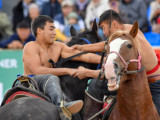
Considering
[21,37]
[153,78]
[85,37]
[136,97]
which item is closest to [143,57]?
[153,78]

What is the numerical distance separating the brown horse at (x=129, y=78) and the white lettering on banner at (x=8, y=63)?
4569 millimetres

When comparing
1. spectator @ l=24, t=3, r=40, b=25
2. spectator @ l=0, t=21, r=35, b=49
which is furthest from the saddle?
spectator @ l=24, t=3, r=40, b=25

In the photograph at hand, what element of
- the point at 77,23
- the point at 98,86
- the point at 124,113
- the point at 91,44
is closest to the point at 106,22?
the point at 91,44

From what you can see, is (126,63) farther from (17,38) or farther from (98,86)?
(17,38)

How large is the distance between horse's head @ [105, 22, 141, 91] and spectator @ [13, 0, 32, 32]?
7620mm

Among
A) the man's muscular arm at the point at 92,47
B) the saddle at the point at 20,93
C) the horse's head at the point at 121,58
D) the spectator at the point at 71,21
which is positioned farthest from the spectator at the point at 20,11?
the horse's head at the point at 121,58

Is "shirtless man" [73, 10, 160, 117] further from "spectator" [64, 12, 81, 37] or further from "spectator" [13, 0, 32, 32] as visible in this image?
"spectator" [13, 0, 32, 32]

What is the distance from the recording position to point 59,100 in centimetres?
459

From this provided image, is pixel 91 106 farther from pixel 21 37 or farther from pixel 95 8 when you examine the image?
pixel 95 8

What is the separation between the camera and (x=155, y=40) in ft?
32.2

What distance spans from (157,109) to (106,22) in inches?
54.9

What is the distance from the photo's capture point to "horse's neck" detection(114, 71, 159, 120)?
4422mm

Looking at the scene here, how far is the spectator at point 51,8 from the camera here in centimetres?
1164

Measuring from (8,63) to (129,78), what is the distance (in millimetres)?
4939
